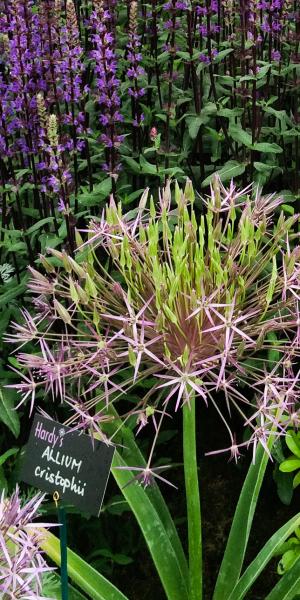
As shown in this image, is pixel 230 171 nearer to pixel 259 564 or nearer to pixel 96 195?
pixel 96 195

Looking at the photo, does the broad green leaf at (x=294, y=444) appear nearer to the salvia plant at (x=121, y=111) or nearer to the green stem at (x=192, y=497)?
the green stem at (x=192, y=497)

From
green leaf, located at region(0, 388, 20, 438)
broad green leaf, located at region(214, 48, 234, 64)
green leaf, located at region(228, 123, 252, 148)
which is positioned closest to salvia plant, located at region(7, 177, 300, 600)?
green leaf, located at region(0, 388, 20, 438)

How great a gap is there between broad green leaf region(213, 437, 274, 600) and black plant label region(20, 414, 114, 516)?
0.52 metres

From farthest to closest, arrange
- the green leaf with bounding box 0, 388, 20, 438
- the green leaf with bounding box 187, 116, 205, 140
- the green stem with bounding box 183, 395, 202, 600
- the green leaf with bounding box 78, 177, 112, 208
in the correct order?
the green leaf with bounding box 187, 116, 205, 140
the green leaf with bounding box 78, 177, 112, 208
the green leaf with bounding box 0, 388, 20, 438
the green stem with bounding box 183, 395, 202, 600

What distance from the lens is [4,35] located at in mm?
2480

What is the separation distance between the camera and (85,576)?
182 centimetres

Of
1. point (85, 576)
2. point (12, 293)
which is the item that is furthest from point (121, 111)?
point (85, 576)

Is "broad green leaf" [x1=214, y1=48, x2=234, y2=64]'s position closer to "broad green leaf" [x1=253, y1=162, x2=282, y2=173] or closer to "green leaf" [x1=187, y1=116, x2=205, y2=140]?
"green leaf" [x1=187, y1=116, x2=205, y2=140]

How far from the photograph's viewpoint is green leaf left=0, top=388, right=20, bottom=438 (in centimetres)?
232

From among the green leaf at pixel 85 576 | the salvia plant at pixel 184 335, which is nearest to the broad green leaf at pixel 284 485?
the salvia plant at pixel 184 335

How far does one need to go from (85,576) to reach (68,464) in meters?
0.42

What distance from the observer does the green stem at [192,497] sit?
5.71ft

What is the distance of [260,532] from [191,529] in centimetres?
99

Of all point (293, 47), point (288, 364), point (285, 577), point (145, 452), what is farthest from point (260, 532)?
point (293, 47)
